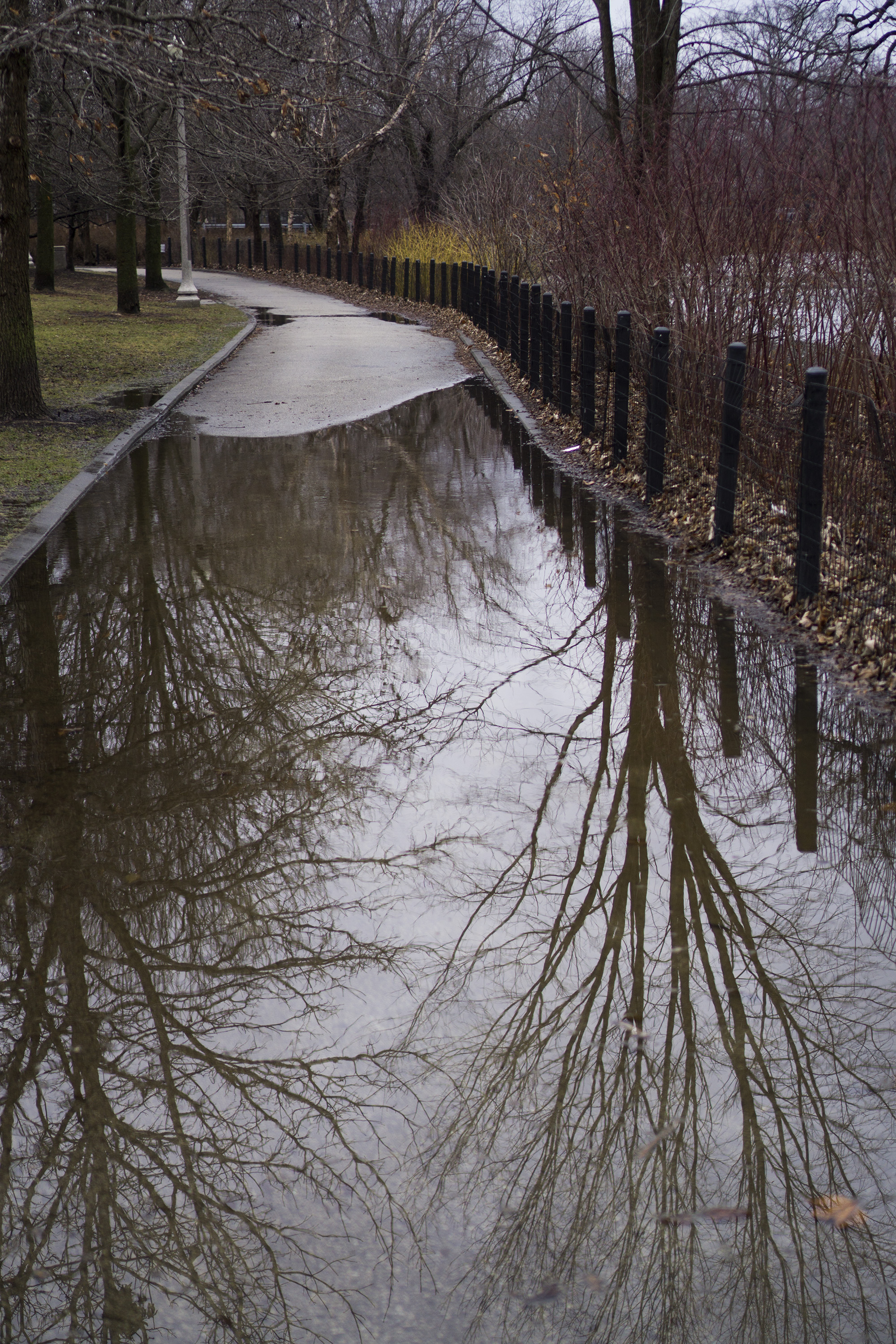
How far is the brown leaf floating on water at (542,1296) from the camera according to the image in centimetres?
283

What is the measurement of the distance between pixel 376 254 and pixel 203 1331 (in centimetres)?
4579

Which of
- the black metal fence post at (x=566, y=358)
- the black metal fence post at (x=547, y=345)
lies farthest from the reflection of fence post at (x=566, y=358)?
the black metal fence post at (x=547, y=345)

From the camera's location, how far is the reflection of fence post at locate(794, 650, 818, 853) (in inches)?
→ 199

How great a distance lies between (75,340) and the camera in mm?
24875

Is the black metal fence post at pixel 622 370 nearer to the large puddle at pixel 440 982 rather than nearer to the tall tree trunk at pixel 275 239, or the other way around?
A: the large puddle at pixel 440 982

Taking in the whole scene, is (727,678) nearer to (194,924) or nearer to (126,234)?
(194,924)

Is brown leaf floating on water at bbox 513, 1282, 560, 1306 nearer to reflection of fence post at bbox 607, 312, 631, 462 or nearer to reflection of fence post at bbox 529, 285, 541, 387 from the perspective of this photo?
reflection of fence post at bbox 607, 312, 631, 462

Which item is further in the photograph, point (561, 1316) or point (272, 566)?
point (272, 566)

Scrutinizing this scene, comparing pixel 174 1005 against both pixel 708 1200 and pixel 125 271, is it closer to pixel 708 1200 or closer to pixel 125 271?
pixel 708 1200

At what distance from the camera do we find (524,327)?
63.1ft

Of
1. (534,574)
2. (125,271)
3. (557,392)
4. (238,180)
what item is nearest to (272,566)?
(534,574)

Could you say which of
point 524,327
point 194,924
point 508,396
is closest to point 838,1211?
point 194,924

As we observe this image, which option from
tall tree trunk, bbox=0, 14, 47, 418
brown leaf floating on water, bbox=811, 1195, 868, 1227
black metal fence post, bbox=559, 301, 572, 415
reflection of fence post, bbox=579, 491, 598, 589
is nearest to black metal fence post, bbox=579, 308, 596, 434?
black metal fence post, bbox=559, 301, 572, 415

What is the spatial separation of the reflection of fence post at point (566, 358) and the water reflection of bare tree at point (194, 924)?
6.67m
